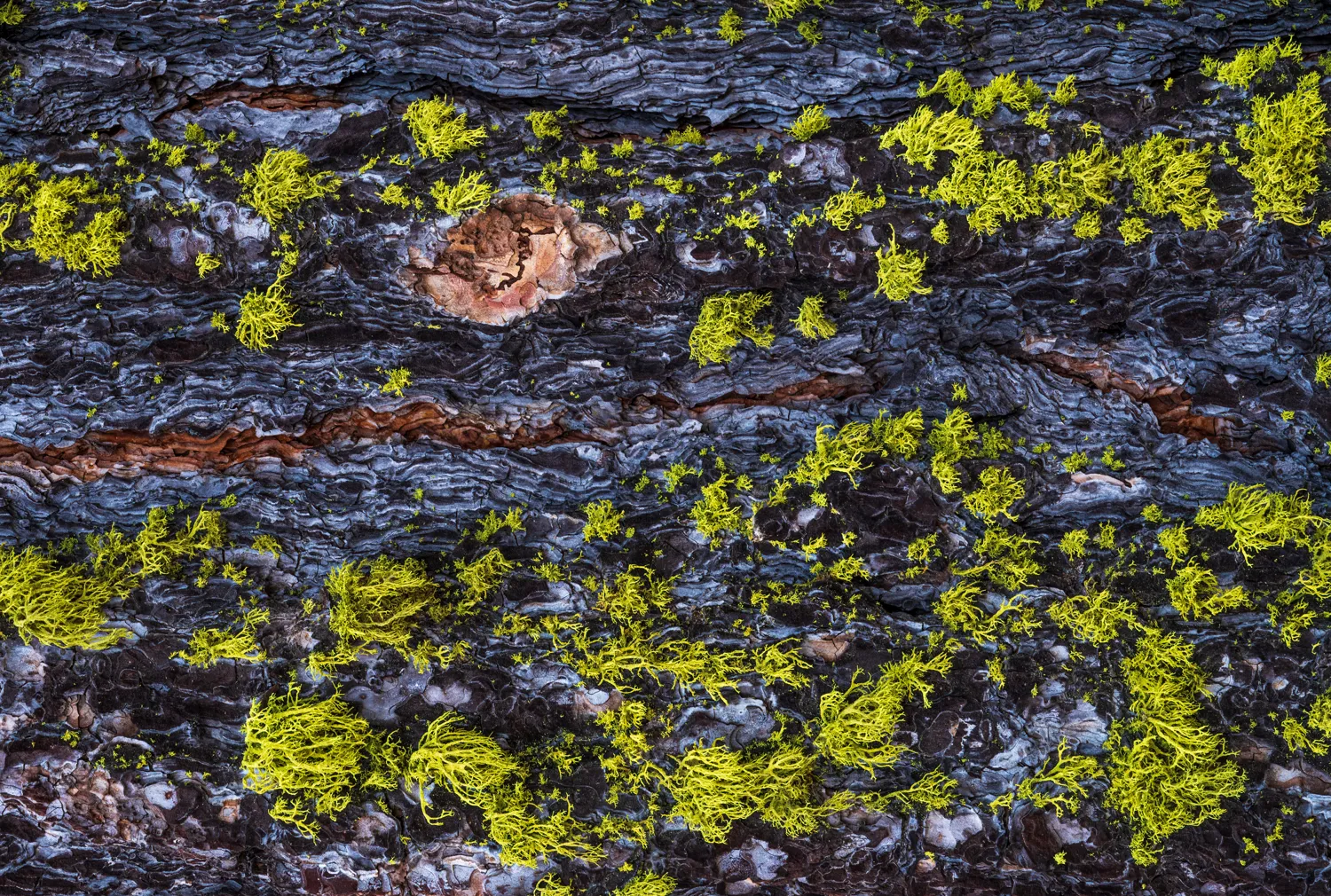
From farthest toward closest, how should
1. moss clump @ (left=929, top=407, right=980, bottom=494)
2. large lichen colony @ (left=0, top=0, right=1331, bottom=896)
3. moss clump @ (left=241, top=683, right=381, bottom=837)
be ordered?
1. moss clump @ (left=929, top=407, right=980, bottom=494)
2. large lichen colony @ (left=0, top=0, right=1331, bottom=896)
3. moss clump @ (left=241, top=683, right=381, bottom=837)

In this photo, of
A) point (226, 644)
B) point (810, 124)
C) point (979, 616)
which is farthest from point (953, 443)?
point (226, 644)

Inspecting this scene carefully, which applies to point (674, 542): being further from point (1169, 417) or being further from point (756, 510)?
point (1169, 417)

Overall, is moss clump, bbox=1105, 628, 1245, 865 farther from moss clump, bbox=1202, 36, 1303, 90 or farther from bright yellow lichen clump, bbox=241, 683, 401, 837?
bright yellow lichen clump, bbox=241, 683, 401, 837

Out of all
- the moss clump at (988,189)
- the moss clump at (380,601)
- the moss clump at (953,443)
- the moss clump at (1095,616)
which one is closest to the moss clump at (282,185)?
the moss clump at (380,601)

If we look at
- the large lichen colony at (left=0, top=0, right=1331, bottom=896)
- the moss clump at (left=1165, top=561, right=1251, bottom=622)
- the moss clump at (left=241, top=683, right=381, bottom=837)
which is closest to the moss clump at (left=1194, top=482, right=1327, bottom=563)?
the large lichen colony at (left=0, top=0, right=1331, bottom=896)

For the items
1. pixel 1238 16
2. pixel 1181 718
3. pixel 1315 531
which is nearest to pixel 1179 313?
pixel 1315 531
